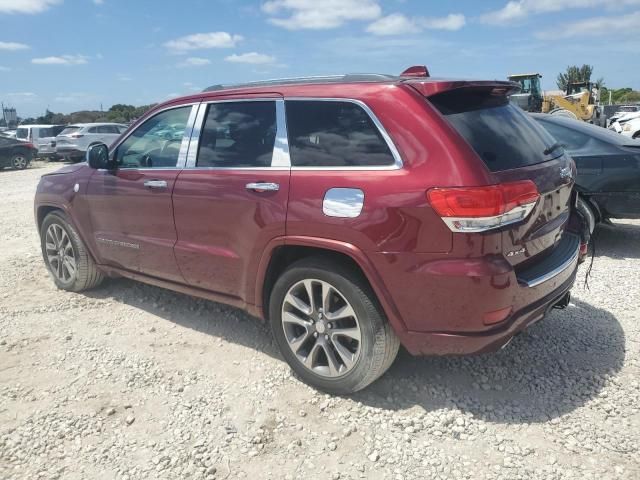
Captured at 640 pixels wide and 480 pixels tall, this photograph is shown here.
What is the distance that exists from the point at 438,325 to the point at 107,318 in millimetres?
3018

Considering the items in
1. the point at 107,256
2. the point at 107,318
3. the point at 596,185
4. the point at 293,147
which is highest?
the point at 293,147

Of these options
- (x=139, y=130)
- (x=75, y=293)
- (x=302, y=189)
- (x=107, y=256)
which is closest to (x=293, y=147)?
(x=302, y=189)

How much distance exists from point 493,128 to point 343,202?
954mm

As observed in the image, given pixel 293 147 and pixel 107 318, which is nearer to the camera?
pixel 293 147

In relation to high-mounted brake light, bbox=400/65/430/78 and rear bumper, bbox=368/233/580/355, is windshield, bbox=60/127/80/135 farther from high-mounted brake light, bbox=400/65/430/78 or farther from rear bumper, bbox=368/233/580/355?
rear bumper, bbox=368/233/580/355

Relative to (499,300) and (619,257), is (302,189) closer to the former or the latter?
(499,300)

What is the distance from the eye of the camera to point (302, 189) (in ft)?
10.2

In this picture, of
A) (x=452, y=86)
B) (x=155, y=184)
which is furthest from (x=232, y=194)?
(x=452, y=86)

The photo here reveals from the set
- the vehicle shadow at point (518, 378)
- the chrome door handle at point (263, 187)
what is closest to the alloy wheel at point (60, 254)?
the chrome door handle at point (263, 187)

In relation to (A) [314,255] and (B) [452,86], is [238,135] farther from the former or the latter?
(B) [452,86]

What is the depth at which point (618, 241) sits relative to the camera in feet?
22.0

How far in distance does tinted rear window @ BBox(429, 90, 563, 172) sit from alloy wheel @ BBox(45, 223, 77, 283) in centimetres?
379

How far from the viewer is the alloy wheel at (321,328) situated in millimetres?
3152

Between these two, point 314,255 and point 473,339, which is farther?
Answer: point 314,255
